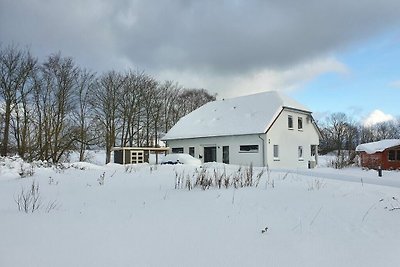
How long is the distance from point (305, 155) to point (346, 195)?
26727mm

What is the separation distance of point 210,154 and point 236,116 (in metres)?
4.38

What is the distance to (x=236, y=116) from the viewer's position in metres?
31.8

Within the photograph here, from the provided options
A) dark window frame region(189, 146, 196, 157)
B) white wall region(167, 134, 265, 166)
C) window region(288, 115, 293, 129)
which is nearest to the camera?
white wall region(167, 134, 265, 166)

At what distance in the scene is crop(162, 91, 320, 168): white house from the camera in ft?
93.0

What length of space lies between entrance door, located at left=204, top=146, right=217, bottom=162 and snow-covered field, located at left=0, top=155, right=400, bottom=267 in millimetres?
24589

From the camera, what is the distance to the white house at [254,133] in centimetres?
2834

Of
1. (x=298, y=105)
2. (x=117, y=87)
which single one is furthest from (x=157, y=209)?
(x=117, y=87)

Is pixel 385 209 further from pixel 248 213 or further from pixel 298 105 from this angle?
pixel 298 105

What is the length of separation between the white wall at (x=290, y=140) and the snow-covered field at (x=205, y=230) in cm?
2186

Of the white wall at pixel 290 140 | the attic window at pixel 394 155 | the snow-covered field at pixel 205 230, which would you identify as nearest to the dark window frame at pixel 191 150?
the white wall at pixel 290 140

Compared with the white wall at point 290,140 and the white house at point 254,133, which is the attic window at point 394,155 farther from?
the white wall at point 290,140

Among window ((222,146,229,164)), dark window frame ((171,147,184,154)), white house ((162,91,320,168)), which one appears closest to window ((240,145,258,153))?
white house ((162,91,320,168))

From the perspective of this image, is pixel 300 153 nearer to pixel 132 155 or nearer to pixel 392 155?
pixel 392 155

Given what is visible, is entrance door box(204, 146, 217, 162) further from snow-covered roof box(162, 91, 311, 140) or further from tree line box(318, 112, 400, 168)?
tree line box(318, 112, 400, 168)
